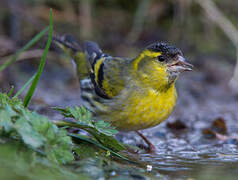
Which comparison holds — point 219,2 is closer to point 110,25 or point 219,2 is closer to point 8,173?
point 110,25

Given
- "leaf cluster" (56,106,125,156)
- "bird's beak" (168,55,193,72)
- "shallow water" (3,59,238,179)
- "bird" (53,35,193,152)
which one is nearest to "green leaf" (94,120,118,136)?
"leaf cluster" (56,106,125,156)

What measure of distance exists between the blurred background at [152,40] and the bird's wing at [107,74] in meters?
0.50

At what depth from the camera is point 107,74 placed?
13.6 ft

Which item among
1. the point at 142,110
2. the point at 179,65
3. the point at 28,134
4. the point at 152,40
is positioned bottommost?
the point at 28,134

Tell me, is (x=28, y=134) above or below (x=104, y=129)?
below

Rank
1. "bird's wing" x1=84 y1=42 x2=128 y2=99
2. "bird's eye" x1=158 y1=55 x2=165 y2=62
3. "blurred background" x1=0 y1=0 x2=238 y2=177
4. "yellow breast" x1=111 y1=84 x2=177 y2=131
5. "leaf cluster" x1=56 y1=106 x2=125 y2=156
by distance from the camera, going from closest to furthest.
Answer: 1. "leaf cluster" x1=56 y1=106 x2=125 y2=156
2. "yellow breast" x1=111 y1=84 x2=177 y2=131
3. "bird's eye" x1=158 y1=55 x2=165 y2=62
4. "bird's wing" x1=84 y1=42 x2=128 y2=99
5. "blurred background" x1=0 y1=0 x2=238 y2=177

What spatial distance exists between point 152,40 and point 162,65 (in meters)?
3.52

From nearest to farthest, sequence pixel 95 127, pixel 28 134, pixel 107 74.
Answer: pixel 28 134
pixel 95 127
pixel 107 74

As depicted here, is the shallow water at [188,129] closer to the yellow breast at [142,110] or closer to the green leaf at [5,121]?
the yellow breast at [142,110]

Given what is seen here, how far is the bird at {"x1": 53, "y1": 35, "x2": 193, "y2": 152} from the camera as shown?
144 inches

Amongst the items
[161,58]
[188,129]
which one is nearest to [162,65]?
[161,58]

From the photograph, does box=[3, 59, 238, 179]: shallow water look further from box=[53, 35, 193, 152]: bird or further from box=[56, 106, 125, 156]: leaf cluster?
box=[53, 35, 193, 152]: bird

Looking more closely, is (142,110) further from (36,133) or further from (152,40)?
(152,40)

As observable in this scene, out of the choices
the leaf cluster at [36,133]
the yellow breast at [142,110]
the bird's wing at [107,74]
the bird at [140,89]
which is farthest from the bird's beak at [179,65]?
the leaf cluster at [36,133]
